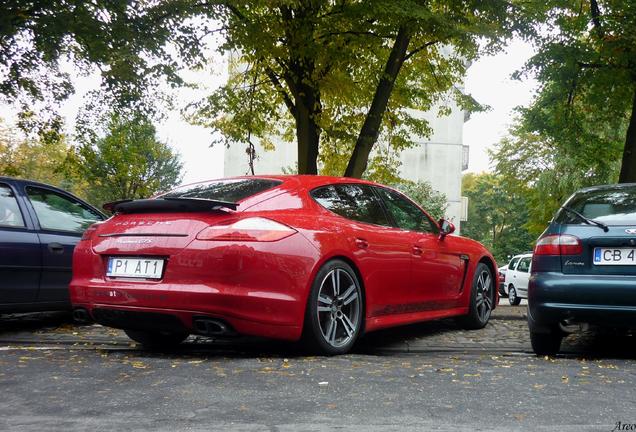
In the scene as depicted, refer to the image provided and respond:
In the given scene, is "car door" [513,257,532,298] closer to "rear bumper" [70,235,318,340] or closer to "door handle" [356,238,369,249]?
"door handle" [356,238,369,249]

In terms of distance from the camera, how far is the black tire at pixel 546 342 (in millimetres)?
6008

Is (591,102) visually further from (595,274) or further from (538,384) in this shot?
(538,384)

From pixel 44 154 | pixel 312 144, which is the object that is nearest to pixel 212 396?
pixel 312 144

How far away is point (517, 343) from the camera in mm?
7000

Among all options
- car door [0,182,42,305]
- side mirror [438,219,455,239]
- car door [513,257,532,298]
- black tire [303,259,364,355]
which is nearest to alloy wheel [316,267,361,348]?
black tire [303,259,364,355]

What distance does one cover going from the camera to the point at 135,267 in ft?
17.6

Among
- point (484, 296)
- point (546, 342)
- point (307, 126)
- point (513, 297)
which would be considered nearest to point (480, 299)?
point (484, 296)

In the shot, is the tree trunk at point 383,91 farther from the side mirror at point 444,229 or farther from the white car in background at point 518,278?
the white car in background at point 518,278

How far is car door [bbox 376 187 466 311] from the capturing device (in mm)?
6746

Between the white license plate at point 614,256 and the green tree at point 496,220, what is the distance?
63.7 metres

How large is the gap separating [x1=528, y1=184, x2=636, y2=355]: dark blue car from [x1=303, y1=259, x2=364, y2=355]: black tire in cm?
138

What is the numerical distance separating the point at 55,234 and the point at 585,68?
992 cm

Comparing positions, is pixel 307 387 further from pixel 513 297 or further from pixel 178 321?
pixel 513 297

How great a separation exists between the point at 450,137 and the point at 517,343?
173ft
